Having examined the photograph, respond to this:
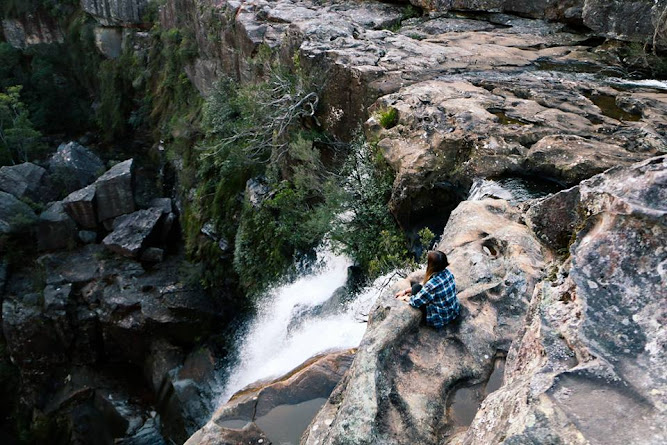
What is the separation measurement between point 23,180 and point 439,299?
1820 centimetres

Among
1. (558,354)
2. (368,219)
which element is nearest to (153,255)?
(368,219)

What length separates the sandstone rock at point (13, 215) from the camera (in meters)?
16.2

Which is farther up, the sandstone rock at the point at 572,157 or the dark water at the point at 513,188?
the sandstone rock at the point at 572,157

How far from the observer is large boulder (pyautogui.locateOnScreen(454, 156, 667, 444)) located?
7.41ft

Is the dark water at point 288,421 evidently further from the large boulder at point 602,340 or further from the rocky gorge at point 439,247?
the large boulder at point 602,340

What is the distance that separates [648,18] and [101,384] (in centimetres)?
1416

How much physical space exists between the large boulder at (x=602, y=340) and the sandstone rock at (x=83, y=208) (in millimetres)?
16614

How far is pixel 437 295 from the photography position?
13.6ft

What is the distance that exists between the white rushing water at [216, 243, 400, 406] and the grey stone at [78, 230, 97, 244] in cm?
760

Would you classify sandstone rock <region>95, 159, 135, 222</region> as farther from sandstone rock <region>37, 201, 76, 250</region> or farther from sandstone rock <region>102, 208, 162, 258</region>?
sandstone rock <region>37, 201, 76, 250</region>

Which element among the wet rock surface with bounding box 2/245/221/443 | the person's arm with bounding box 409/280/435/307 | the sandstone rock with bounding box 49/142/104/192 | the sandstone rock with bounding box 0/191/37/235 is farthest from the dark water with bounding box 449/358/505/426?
the sandstone rock with bounding box 49/142/104/192

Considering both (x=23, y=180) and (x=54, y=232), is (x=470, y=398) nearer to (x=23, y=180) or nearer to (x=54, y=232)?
(x=54, y=232)

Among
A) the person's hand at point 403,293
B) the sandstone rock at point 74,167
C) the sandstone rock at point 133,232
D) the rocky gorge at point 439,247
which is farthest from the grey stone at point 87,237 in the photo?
the person's hand at point 403,293

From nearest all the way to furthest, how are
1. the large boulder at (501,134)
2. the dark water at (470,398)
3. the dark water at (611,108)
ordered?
the dark water at (470,398)
the large boulder at (501,134)
the dark water at (611,108)
